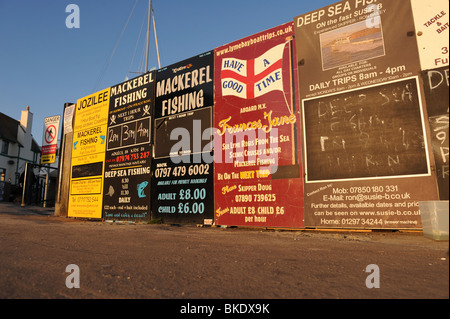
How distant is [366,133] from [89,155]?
38.0ft

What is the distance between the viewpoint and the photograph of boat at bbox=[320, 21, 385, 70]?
7090mm

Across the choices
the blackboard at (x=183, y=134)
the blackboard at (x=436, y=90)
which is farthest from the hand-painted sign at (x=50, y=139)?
the blackboard at (x=436, y=90)

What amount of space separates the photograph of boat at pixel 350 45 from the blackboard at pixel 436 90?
1132mm

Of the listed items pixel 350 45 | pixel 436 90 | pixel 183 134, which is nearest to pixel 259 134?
pixel 183 134

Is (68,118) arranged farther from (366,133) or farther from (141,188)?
(366,133)

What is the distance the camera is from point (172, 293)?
244cm

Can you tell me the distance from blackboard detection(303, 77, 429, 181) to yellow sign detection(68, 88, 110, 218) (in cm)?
930

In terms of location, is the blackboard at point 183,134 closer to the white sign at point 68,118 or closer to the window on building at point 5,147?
the white sign at point 68,118

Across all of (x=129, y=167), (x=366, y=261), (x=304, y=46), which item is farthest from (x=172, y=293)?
(x=129, y=167)

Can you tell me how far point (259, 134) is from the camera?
8586mm

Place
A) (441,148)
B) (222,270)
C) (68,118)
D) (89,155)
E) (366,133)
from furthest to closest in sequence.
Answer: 1. (68,118)
2. (89,155)
3. (366,133)
4. (441,148)
5. (222,270)

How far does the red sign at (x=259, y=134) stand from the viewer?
7.97 meters

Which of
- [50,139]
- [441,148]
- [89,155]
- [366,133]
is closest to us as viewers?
[441,148]
